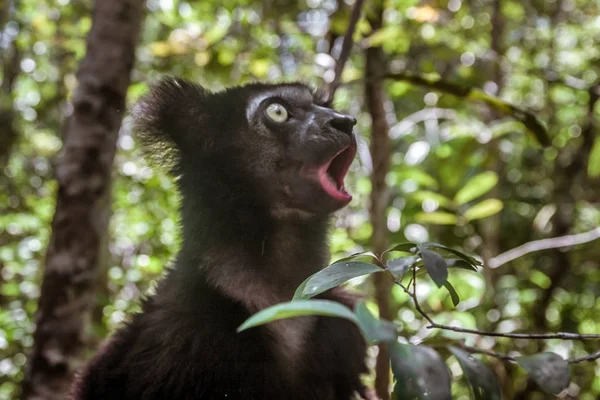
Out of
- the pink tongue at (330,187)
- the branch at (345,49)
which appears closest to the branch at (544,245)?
the branch at (345,49)

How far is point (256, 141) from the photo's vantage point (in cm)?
237

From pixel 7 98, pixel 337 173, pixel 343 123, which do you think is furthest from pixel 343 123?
pixel 7 98

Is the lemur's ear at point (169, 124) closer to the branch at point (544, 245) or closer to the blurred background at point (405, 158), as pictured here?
the blurred background at point (405, 158)

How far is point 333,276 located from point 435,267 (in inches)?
7.4

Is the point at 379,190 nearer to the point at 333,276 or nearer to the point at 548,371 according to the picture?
the point at 548,371

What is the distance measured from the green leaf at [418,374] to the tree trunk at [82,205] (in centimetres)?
207

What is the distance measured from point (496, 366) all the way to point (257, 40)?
2952 mm

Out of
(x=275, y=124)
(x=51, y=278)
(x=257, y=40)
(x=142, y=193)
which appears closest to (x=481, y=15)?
(x=257, y=40)

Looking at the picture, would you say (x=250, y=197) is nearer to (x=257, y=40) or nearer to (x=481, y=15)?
(x=257, y=40)

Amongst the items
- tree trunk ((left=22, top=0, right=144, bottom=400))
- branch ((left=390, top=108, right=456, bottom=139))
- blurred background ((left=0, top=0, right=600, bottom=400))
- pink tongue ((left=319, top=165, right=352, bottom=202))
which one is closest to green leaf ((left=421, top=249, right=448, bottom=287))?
pink tongue ((left=319, top=165, right=352, bottom=202))

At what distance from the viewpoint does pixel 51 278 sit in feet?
9.15

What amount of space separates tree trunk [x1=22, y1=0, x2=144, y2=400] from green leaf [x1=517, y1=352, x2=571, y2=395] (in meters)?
2.07

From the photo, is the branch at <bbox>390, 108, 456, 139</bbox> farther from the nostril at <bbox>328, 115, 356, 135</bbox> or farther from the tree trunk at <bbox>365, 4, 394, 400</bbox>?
the nostril at <bbox>328, 115, 356, 135</bbox>

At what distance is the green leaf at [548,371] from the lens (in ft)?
4.14
